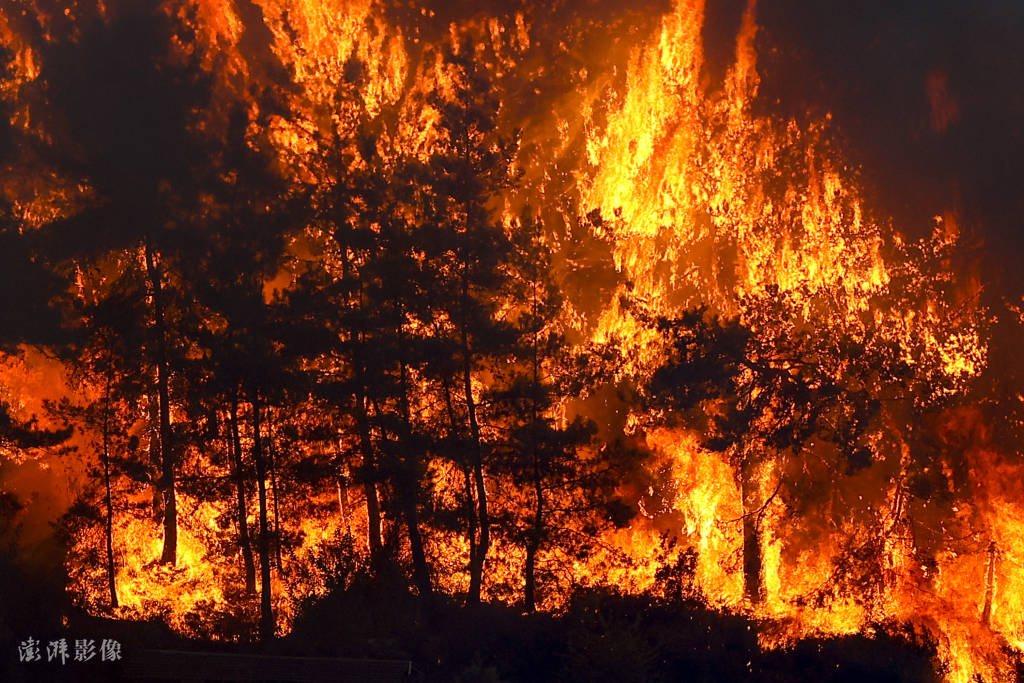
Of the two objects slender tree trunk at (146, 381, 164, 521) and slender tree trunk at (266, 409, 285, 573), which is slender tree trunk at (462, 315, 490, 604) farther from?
slender tree trunk at (146, 381, 164, 521)

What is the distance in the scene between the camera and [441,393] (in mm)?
13508

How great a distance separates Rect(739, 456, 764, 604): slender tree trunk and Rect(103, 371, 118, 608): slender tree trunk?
30.5 feet

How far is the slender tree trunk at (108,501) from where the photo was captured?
13375 mm

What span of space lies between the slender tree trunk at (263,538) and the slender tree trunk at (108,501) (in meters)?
2.25

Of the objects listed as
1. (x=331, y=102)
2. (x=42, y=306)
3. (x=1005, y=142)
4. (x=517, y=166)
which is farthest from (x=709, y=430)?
(x=42, y=306)

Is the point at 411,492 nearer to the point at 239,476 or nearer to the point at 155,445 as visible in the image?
the point at 239,476

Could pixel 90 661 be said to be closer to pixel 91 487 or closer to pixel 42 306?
pixel 91 487

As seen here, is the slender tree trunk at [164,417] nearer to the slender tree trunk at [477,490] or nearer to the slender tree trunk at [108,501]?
the slender tree trunk at [108,501]

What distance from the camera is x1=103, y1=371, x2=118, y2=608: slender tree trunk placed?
13.4 m

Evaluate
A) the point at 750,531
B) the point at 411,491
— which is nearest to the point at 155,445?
the point at 411,491

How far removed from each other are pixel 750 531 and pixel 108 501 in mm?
9511

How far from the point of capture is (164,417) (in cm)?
1341

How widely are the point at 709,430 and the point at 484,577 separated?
158 inches

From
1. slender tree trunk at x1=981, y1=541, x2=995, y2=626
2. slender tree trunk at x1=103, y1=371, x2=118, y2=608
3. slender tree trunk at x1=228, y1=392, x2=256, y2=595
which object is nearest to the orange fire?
slender tree trunk at x1=981, y1=541, x2=995, y2=626
